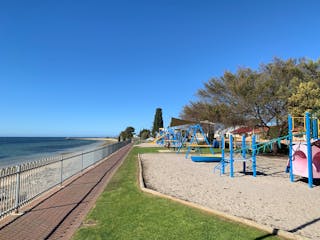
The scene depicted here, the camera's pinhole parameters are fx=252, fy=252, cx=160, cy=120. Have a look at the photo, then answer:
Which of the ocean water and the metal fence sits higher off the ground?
the metal fence

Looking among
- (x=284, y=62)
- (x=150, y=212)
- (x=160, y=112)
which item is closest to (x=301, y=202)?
(x=150, y=212)

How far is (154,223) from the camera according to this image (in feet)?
17.6

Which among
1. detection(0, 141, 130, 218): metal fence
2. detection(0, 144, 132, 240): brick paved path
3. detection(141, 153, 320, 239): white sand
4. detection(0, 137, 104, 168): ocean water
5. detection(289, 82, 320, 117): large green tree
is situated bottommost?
detection(0, 137, 104, 168): ocean water

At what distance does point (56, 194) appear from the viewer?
8.41 meters

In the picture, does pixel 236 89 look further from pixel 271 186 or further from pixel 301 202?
pixel 301 202

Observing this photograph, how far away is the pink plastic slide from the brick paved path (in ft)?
27.4

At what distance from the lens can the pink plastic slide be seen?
10.4 metres

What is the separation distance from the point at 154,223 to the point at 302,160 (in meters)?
8.55

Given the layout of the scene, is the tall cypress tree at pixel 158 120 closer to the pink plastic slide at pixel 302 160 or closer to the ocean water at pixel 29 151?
the ocean water at pixel 29 151

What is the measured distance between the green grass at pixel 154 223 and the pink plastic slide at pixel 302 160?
22.5ft

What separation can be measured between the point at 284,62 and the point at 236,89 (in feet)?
16.2

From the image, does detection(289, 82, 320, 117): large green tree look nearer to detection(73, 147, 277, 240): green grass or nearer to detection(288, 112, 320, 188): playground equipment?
detection(288, 112, 320, 188): playground equipment

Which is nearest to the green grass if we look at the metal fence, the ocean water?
the metal fence

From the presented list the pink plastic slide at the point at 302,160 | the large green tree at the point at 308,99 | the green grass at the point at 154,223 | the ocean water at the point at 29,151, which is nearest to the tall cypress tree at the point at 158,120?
the ocean water at the point at 29,151
